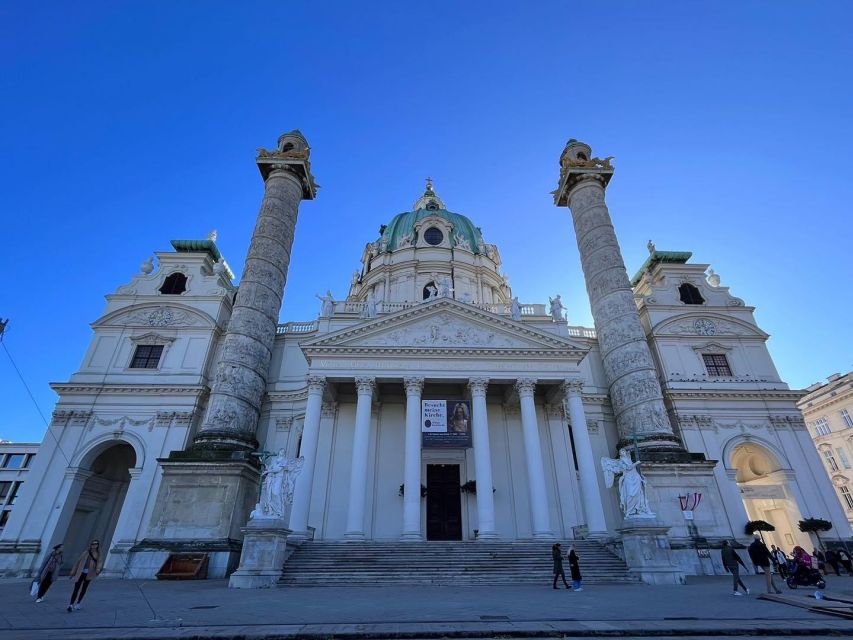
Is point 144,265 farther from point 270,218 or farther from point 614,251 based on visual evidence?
point 614,251

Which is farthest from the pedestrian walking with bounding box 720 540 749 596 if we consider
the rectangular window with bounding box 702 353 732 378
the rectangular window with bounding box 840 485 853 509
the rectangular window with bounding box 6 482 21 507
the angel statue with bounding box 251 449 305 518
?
the rectangular window with bounding box 6 482 21 507

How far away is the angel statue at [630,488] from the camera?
53.0 feet

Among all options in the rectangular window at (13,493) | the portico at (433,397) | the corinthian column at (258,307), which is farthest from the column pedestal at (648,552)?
the rectangular window at (13,493)

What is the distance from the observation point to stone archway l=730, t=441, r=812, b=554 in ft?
76.4

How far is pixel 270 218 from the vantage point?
26.7 meters

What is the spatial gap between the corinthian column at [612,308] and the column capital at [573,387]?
290 cm

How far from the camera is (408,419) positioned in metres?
20.5

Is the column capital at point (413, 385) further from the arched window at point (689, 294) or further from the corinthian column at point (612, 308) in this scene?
the arched window at point (689, 294)

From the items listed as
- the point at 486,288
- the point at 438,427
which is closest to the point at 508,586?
the point at 438,427

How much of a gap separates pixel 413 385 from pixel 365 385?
2.20 m

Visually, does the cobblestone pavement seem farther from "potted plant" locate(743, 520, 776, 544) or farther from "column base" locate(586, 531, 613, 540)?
"potted plant" locate(743, 520, 776, 544)

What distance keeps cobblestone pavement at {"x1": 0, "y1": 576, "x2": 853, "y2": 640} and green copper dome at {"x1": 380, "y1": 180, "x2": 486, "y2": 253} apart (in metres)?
29.6

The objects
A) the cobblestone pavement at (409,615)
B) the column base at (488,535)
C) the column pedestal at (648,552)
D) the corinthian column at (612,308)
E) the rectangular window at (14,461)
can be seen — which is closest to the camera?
the cobblestone pavement at (409,615)

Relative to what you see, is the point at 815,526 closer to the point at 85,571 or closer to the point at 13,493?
the point at 85,571
